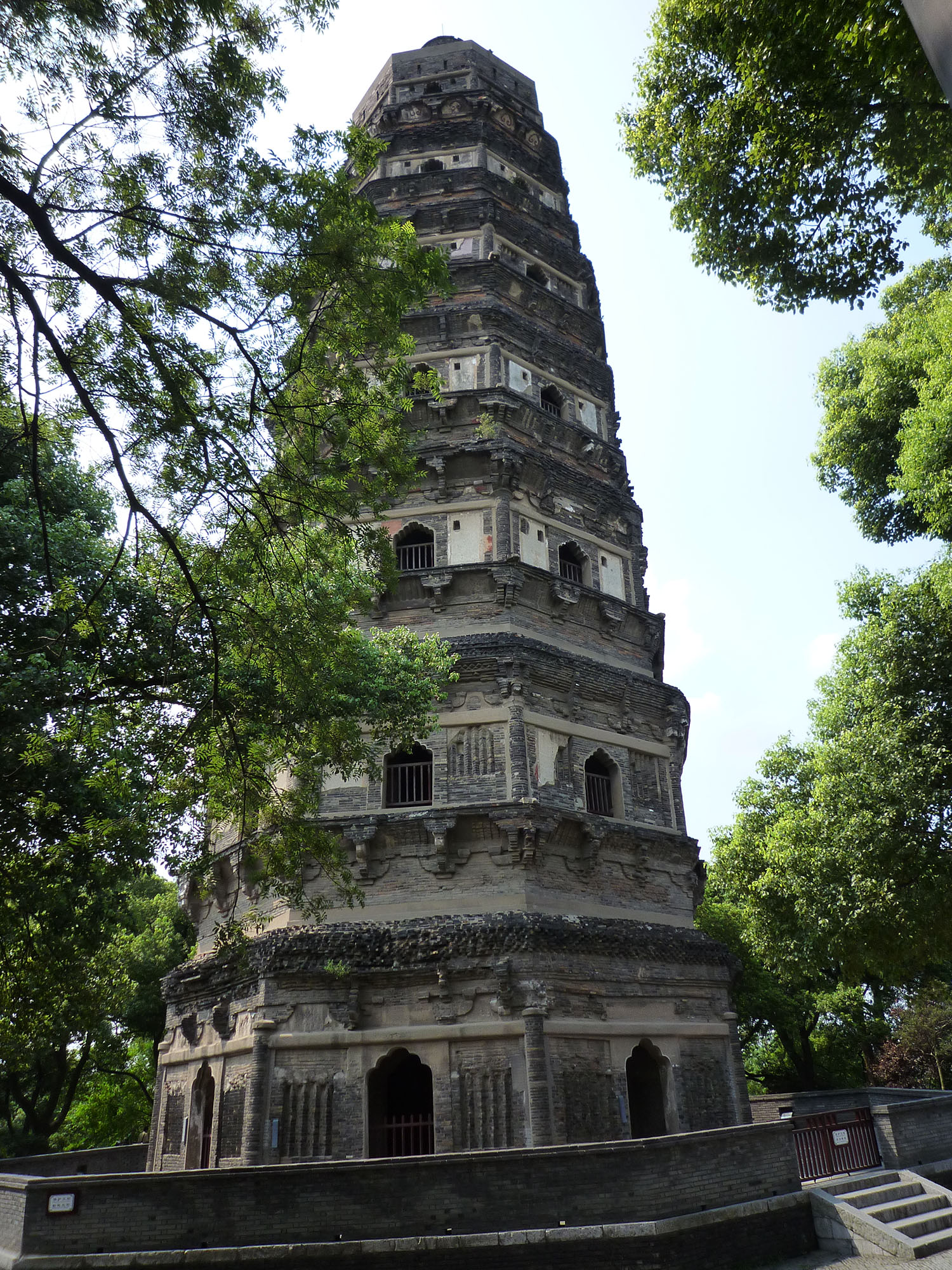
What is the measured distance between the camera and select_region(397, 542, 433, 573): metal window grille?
15.5 meters

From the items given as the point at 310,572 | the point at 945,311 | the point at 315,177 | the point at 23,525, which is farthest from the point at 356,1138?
the point at 945,311

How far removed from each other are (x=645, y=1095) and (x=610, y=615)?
766cm

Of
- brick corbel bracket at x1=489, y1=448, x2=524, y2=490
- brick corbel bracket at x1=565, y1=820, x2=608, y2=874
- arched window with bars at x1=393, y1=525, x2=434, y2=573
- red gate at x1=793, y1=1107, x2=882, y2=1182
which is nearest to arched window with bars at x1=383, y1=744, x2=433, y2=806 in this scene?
brick corbel bracket at x1=565, y1=820, x2=608, y2=874

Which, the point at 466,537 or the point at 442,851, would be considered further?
the point at 466,537

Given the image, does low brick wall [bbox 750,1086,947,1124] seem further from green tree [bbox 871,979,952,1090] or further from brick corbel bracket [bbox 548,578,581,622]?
green tree [bbox 871,979,952,1090]

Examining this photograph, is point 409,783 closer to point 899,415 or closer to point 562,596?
point 562,596

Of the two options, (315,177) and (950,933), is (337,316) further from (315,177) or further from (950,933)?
(950,933)

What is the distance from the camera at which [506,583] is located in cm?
1459

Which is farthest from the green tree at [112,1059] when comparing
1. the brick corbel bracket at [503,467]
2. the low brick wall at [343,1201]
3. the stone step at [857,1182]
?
the stone step at [857,1182]

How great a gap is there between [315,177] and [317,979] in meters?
9.41

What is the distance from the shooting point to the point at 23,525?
9.87 metres

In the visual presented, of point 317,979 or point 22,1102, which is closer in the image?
point 317,979

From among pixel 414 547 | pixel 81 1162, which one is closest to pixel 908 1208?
pixel 414 547

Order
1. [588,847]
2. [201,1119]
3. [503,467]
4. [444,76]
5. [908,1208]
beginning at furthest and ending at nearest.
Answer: [444,76] < [503,467] < [588,847] < [201,1119] < [908,1208]
